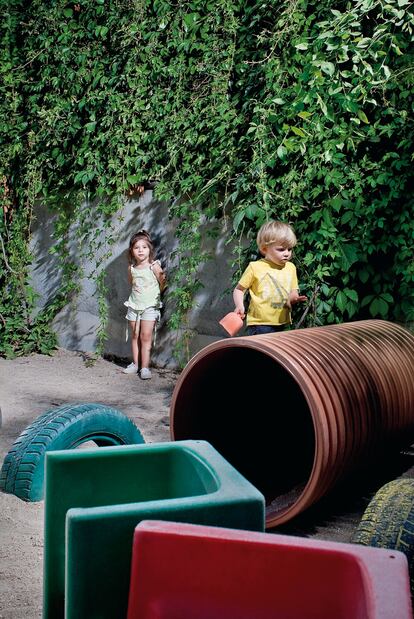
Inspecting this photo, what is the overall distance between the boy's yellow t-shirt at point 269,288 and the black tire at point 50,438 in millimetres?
1808

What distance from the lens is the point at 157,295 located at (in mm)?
6961

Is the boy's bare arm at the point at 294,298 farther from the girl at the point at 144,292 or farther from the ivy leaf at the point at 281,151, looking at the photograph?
the girl at the point at 144,292

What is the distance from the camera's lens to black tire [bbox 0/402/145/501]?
3.59 meters

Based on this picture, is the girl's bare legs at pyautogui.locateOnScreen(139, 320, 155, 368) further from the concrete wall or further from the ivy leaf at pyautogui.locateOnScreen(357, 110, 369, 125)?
the ivy leaf at pyautogui.locateOnScreen(357, 110, 369, 125)

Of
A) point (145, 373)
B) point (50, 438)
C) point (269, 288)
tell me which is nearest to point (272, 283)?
point (269, 288)

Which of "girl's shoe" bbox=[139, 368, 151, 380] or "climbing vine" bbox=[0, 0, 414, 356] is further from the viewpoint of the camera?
"girl's shoe" bbox=[139, 368, 151, 380]

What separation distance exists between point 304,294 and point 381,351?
1.46 metres

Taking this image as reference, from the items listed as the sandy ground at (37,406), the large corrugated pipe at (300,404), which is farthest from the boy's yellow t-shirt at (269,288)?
the sandy ground at (37,406)

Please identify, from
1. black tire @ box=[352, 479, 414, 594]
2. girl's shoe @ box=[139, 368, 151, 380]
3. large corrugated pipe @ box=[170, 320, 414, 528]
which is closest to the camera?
black tire @ box=[352, 479, 414, 594]

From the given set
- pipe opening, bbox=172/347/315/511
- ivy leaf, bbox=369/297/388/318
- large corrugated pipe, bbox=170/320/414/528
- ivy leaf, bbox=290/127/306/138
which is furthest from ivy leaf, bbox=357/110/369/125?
pipe opening, bbox=172/347/315/511

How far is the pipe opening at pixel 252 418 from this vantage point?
3928 mm

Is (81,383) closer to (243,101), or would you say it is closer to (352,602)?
(243,101)

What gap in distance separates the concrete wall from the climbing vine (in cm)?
12

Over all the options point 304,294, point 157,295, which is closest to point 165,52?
point 157,295
